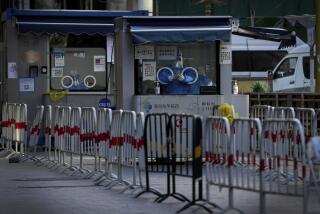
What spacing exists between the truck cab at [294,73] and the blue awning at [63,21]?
1477 centimetres

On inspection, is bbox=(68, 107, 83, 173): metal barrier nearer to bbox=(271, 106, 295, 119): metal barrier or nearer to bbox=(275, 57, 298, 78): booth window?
bbox=(271, 106, 295, 119): metal barrier

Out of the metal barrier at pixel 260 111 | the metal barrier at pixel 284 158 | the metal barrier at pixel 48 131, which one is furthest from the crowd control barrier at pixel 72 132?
the metal barrier at pixel 284 158

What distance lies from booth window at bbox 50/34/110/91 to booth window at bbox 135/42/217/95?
13.9ft

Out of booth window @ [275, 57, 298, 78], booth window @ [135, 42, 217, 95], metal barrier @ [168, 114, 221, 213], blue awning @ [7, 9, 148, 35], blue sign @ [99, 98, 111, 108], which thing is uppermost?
blue awning @ [7, 9, 148, 35]

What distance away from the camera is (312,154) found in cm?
849

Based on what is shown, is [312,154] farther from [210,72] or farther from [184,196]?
[210,72]

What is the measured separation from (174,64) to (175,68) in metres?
0.09

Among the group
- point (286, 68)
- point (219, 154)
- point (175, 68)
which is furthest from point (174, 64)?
point (286, 68)

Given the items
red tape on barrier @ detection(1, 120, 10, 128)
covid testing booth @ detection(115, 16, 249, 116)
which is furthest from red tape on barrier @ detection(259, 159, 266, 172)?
red tape on barrier @ detection(1, 120, 10, 128)

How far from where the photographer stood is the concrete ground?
35.9ft

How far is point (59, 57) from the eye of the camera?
20.6 meters

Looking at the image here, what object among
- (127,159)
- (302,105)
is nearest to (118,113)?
(127,159)

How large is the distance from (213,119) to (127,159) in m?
3.25

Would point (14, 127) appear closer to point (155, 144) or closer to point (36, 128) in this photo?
point (36, 128)
